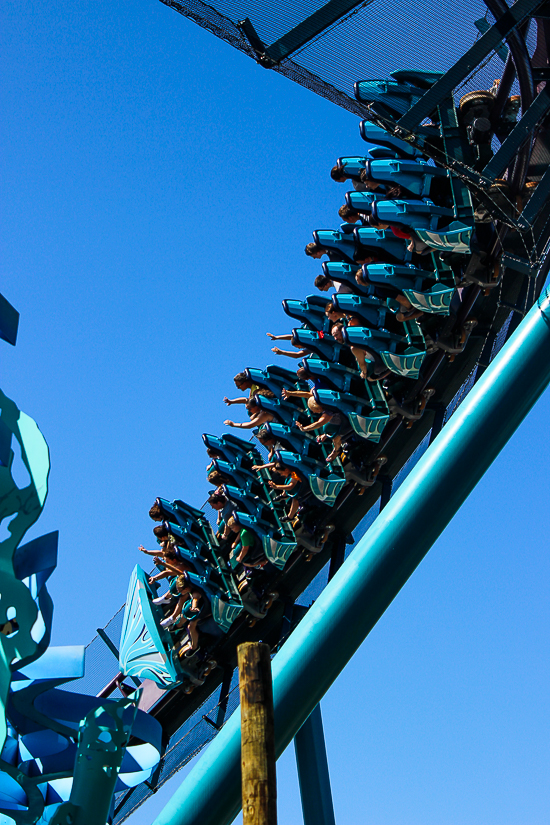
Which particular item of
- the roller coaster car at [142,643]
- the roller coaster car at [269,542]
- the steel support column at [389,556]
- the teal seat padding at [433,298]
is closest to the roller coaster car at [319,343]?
the teal seat padding at [433,298]

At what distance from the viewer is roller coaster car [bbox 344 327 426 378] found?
734 cm

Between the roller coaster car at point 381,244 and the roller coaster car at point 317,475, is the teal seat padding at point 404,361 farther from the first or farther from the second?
the roller coaster car at point 317,475

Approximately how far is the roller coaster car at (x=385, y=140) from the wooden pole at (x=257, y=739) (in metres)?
4.82

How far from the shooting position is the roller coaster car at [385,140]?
24.3 feet

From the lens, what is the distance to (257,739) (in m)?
3.65

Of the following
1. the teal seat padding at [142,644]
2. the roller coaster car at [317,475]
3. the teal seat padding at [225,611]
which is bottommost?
the teal seat padding at [142,644]

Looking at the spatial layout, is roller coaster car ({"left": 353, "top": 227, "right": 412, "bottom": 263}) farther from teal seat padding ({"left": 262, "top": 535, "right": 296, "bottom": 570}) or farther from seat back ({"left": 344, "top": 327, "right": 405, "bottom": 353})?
teal seat padding ({"left": 262, "top": 535, "right": 296, "bottom": 570})

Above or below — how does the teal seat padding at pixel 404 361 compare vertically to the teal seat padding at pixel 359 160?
below

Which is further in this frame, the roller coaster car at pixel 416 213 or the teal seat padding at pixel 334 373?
the teal seat padding at pixel 334 373

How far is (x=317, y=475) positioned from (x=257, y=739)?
4.27 metres

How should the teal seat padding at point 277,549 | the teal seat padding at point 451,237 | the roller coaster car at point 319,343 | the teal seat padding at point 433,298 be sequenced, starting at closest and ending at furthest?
the teal seat padding at point 451,237 < the teal seat padding at point 433,298 < the roller coaster car at point 319,343 < the teal seat padding at point 277,549

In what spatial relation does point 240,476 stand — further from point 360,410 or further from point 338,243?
point 338,243

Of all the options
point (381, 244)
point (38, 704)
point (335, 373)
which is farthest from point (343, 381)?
point (38, 704)

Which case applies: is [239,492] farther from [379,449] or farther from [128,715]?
[128,715]
